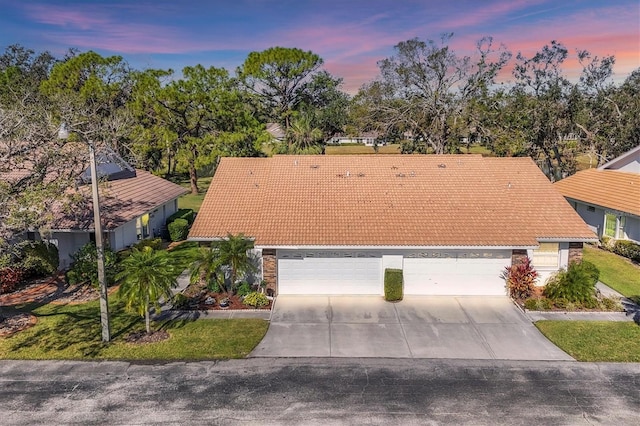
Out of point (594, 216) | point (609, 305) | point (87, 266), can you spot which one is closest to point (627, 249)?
point (594, 216)

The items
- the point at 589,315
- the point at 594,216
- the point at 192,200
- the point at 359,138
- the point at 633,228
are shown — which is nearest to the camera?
the point at 589,315

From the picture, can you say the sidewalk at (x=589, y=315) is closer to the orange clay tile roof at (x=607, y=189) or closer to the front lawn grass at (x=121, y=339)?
the orange clay tile roof at (x=607, y=189)

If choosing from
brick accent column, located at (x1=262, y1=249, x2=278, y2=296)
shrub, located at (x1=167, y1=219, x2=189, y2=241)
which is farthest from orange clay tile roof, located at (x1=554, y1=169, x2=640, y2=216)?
shrub, located at (x1=167, y1=219, x2=189, y2=241)

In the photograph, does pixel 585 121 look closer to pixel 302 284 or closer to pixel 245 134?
pixel 245 134

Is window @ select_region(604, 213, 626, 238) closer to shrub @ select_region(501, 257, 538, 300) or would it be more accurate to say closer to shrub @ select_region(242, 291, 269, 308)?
shrub @ select_region(501, 257, 538, 300)

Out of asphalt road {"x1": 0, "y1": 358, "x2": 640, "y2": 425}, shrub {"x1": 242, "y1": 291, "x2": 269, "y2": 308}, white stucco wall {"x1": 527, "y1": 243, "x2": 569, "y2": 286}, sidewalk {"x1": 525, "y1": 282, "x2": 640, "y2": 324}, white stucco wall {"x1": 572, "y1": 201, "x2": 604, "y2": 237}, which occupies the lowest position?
asphalt road {"x1": 0, "y1": 358, "x2": 640, "y2": 425}

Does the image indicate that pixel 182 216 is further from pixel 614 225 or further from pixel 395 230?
pixel 614 225

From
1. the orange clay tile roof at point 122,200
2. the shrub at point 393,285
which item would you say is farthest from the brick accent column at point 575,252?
the orange clay tile roof at point 122,200
